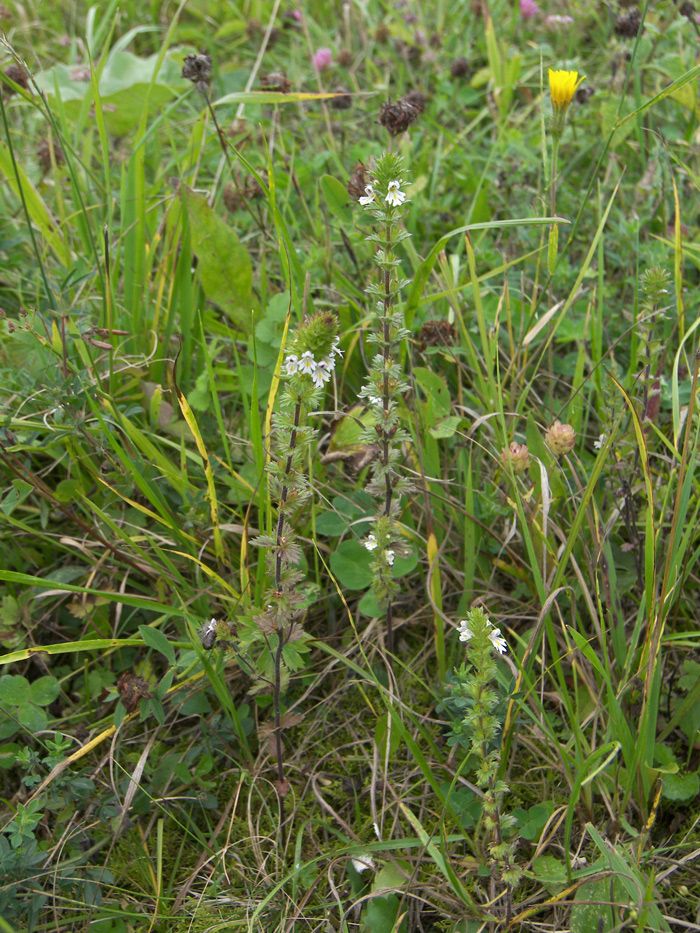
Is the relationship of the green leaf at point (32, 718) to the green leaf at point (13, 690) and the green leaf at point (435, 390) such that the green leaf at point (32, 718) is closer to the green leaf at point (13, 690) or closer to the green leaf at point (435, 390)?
the green leaf at point (13, 690)

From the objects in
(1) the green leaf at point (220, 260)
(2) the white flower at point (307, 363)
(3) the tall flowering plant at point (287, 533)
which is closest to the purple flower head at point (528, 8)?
(1) the green leaf at point (220, 260)

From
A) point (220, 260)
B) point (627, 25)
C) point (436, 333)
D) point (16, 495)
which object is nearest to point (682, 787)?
point (436, 333)

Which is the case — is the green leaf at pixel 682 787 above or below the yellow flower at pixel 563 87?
below

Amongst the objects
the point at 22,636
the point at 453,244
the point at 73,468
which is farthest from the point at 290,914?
the point at 453,244

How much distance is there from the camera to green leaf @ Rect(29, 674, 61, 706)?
1.69 metres

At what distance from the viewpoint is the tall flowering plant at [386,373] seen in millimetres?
1368

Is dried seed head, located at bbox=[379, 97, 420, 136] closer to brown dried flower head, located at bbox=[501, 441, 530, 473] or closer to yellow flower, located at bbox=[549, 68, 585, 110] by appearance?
yellow flower, located at bbox=[549, 68, 585, 110]

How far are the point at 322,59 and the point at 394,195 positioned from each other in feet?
7.74

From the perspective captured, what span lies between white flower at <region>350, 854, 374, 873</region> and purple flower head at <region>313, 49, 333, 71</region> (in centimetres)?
309

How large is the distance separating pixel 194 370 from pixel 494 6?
3.21 m

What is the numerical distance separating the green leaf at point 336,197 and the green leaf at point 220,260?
34cm

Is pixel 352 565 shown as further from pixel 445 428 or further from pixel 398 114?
pixel 398 114

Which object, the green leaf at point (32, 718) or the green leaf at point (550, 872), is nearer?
the green leaf at point (550, 872)

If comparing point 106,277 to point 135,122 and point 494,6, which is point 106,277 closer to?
point 135,122
